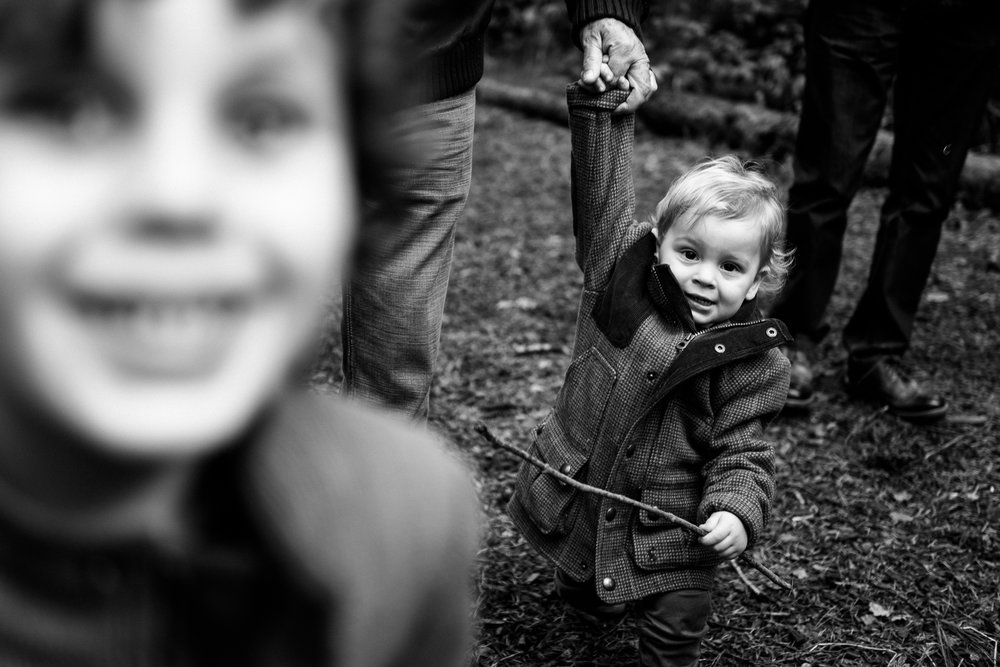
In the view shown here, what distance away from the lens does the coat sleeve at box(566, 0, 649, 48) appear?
2.48 metres

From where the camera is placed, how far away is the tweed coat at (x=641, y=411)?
2402 mm

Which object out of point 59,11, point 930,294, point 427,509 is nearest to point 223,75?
point 59,11

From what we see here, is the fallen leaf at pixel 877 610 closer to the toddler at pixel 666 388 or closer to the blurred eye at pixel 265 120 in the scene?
the toddler at pixel 666 388

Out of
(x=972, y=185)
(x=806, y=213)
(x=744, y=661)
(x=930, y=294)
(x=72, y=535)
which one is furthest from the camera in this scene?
(x=972, y=185)

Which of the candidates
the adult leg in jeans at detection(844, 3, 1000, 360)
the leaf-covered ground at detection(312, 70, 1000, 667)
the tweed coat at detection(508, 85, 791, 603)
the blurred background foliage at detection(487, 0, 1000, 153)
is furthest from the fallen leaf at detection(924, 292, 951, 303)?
the tweed coat at detection(508, 85, 791, 603)

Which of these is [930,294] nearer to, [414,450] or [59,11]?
[414,450]

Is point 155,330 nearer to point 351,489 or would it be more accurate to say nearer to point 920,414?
point 351,489

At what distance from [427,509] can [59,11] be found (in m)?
0.52

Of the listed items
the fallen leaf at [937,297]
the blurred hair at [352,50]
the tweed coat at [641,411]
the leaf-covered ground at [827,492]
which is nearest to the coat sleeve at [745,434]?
the tweed coat at [641,411]

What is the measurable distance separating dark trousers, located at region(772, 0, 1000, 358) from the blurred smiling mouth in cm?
359

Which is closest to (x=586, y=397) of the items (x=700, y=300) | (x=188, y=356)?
(x=700, y=300)

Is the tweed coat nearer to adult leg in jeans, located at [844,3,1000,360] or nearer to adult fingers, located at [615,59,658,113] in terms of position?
adult fingers, located at [615,59,658,113]

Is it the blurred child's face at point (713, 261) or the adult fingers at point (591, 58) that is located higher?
the adult fingers at point (591, 58)

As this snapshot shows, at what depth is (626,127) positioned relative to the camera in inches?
101
